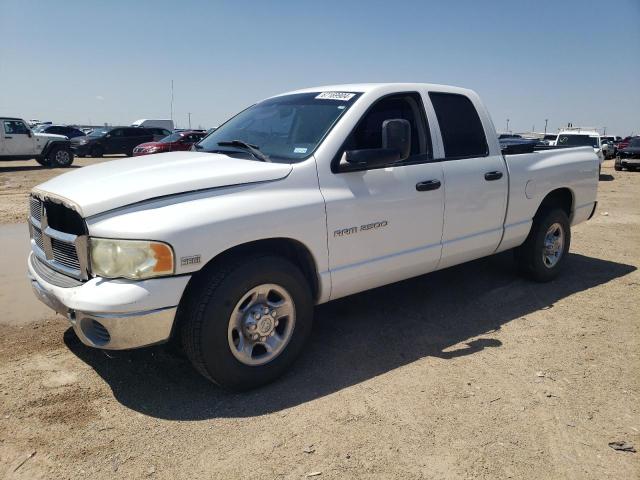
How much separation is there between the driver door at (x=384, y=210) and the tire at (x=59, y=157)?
18656 millimetres

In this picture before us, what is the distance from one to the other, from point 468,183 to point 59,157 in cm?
1906

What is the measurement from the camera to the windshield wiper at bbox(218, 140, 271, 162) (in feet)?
11.8

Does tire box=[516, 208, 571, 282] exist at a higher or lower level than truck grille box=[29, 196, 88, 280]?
lower

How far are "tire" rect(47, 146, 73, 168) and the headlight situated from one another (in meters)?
18.9

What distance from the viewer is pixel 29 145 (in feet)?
61.5

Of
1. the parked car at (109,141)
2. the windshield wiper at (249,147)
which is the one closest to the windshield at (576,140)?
the windshield wiper at (249,147)

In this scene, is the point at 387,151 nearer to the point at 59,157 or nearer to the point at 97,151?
the point at 59,157

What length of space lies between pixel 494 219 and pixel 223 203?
8.65 ft

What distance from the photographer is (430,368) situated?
3.62 m

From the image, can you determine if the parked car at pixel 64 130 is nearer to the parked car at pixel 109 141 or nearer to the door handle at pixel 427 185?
the parked car at pixel 109 141

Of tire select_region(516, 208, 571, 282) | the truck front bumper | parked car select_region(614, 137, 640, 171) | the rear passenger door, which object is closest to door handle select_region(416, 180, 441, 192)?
the rear passenger door

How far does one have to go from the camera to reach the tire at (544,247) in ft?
17.2

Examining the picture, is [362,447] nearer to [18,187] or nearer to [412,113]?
[412,113]

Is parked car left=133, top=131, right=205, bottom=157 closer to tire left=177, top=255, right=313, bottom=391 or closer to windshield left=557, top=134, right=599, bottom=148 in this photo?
windshield left=557, top=134, right=599, bottom=148
